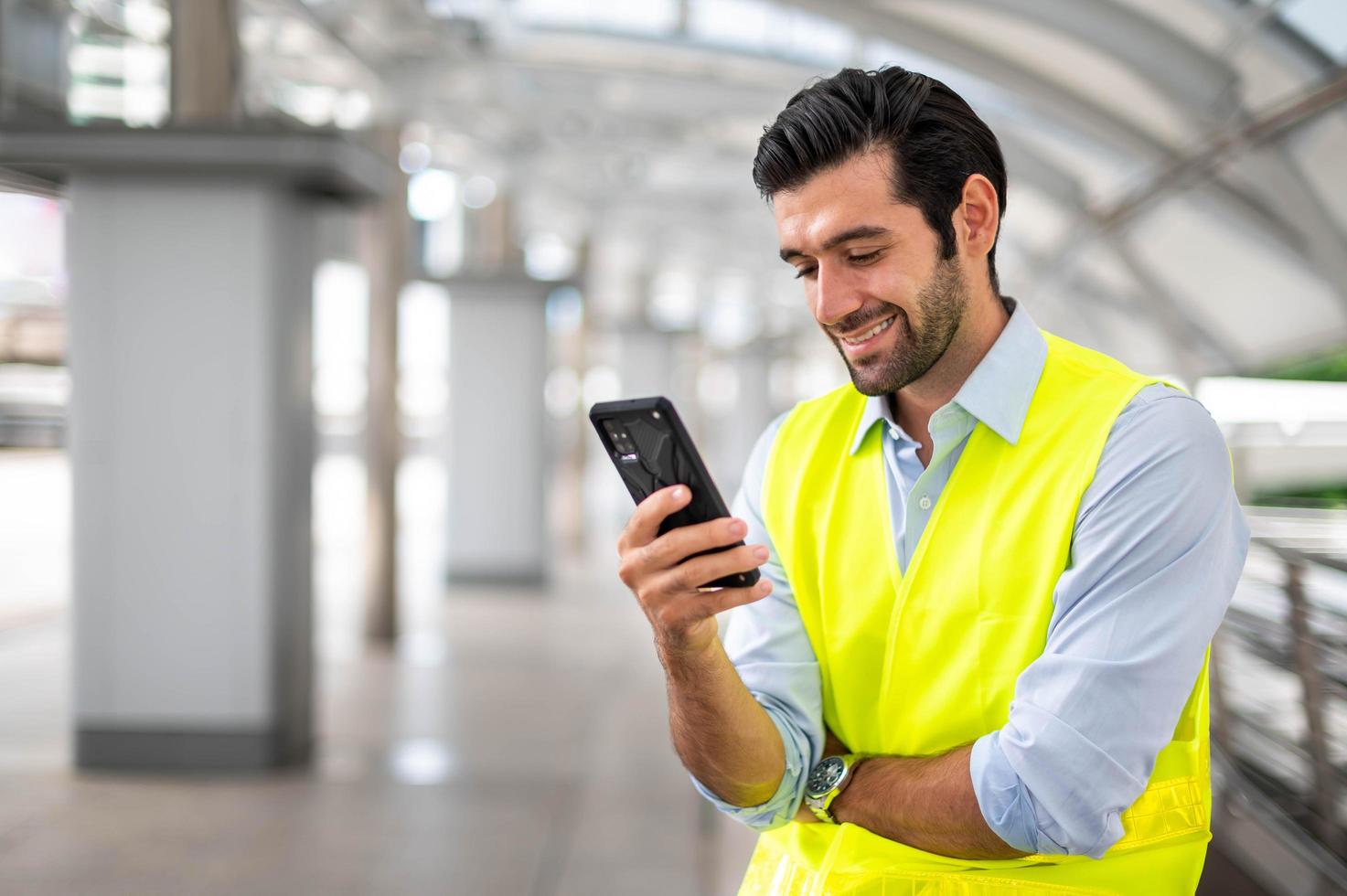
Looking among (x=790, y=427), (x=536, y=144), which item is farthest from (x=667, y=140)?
(x=790, y=427)

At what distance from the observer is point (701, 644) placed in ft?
5.41

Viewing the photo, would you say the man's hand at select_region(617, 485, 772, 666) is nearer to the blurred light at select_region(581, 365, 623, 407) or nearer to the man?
the man

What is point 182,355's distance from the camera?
21.7 feet

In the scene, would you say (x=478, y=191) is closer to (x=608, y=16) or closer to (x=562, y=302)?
(x=562, y=302)

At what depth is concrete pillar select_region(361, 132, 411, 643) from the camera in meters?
10.3

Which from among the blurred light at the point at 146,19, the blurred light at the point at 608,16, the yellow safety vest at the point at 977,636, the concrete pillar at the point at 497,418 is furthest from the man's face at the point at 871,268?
the blurred light at the point at 608,16

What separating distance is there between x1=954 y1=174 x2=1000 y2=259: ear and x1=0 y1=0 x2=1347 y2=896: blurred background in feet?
8.37

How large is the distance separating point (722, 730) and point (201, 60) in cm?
649

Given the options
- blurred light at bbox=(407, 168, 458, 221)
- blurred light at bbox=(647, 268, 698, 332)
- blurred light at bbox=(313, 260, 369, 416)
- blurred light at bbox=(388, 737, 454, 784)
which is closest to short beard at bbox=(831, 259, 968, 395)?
blurred light at bbox=(388, 737, 454, 784)

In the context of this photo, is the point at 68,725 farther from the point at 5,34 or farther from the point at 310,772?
the point at 5,34

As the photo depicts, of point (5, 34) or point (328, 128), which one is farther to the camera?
point (5, 34)

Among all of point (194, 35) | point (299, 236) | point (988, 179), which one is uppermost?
point (194, 35)

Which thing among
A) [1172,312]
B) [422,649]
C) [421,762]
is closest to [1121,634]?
[421,762]

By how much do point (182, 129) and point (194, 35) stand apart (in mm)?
1133
